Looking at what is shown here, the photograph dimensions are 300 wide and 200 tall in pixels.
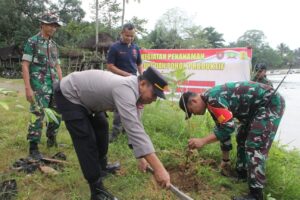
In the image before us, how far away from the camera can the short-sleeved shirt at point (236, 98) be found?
2.91 metres

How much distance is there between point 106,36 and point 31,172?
63.7 ft

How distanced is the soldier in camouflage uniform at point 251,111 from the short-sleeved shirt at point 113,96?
0.74 m

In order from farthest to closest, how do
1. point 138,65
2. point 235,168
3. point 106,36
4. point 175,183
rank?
point 106,36
point 138,65
point 235,168
point 175,183

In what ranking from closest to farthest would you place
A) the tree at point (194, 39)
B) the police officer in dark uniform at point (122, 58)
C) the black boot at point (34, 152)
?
1. the black boot at point (34, 152)
2. the police officer in dark uniform at point (122, 58)
3. the tree at point (194, 39)

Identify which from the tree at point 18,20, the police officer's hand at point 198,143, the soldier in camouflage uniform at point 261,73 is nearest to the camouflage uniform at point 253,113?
the police officer's hand at point 198,143

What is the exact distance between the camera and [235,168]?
3586 millimetres

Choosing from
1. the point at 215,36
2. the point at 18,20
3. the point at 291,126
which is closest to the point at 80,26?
the point at 18,20

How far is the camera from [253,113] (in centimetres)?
306

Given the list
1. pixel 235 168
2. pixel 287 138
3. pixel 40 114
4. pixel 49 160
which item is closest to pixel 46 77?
pixel 40 114

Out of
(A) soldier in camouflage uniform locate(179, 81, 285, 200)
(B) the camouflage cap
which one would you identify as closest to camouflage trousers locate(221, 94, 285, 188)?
(A) soldier in camouflage uniform locate(179, 81, 285, 200)

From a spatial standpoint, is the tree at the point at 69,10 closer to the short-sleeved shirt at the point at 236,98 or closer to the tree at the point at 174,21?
the tree at the point at 174,21

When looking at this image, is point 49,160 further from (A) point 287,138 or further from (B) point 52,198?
(A) point 287,138

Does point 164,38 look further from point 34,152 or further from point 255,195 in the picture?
point 255,195

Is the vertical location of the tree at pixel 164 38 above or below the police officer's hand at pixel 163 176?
above
